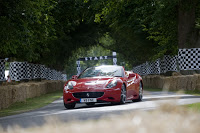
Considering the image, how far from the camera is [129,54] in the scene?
195ft

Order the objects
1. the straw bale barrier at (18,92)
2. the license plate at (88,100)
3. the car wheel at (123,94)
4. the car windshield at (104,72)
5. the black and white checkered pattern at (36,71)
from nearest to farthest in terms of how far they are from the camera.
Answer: the license plate at (88,100), the car wheel at (123,94), the car windshield at (104,72), the straw bale barrier at (18,92), the black and white checkered pattern at (36,71)

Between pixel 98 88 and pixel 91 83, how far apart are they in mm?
316

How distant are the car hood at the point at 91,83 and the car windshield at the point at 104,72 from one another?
821 millimetres

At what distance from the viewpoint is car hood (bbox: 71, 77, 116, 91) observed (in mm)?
13366

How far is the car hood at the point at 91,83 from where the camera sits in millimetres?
13366

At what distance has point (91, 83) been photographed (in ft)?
44.5

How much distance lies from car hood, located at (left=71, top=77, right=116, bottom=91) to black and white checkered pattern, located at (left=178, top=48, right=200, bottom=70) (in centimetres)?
1272

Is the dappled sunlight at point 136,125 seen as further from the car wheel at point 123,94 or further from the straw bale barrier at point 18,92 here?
the straw bale barrier at point 18,92

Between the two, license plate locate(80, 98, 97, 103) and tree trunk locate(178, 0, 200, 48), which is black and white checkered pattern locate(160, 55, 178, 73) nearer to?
tree trunk locate(178, 0, 200, 48)

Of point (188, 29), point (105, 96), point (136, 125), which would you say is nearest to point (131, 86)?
point (105, 96)

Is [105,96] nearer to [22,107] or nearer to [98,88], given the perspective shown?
[98,88]

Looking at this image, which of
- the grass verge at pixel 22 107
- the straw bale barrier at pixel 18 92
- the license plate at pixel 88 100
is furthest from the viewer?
the straw bale barrier at pixel 18 92

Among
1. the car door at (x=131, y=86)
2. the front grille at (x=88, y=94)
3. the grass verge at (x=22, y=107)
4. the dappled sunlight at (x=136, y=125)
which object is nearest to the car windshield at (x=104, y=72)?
the car door at (x=131, y=86)

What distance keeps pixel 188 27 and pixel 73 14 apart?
42.7ft
